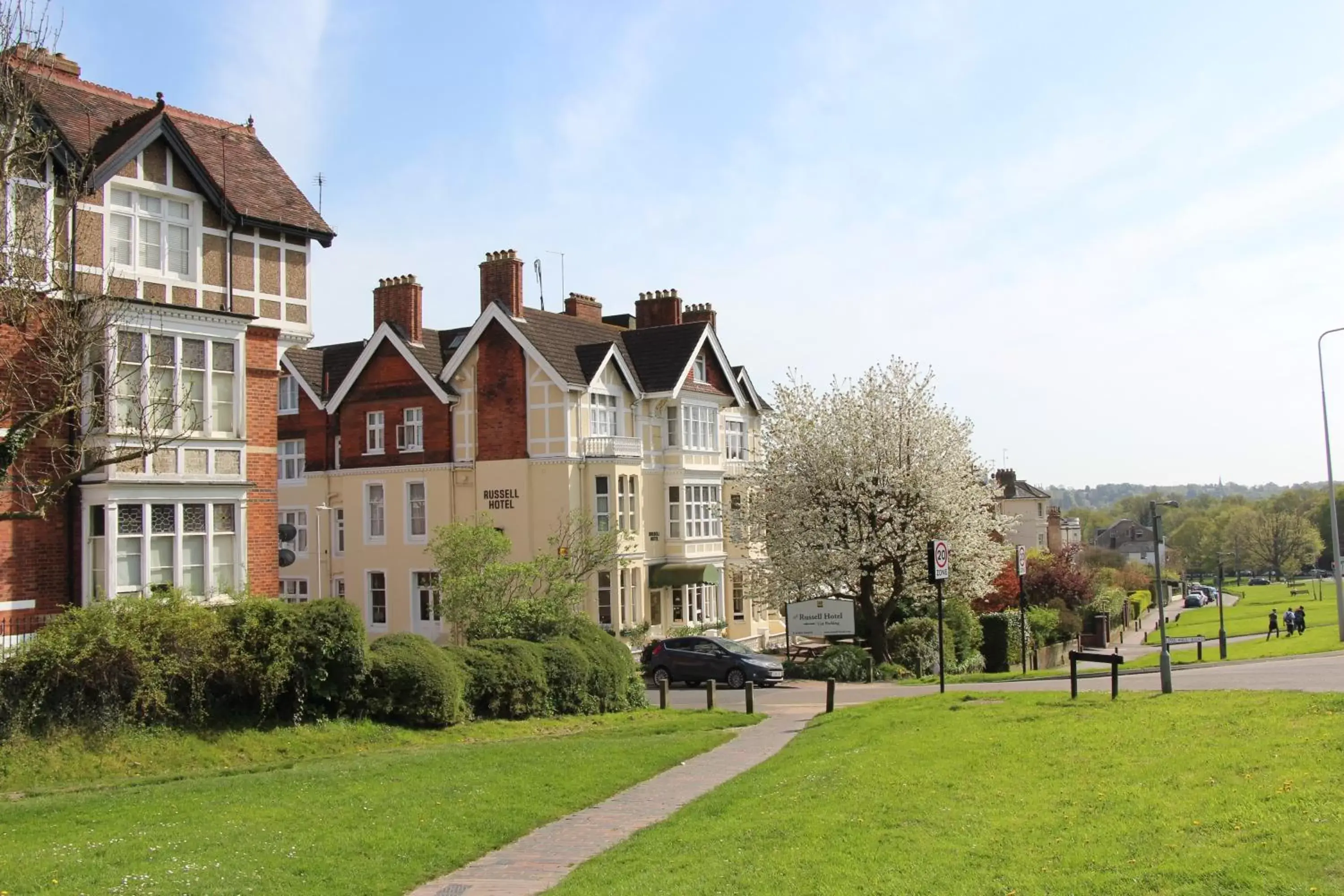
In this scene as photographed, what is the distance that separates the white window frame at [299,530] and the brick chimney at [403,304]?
7566mm

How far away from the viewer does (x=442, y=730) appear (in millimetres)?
21078

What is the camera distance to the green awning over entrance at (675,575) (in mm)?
41688

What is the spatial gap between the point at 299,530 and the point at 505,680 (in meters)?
24.3

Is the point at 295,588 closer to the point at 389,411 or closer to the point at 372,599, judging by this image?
the point at 372,599

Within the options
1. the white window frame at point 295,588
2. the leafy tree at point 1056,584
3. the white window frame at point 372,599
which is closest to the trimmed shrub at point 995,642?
the leafy tree at point 1056,584

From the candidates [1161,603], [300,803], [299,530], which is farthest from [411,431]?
[300,803]

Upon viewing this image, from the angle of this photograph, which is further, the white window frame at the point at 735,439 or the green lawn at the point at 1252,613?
the green lawn at the point at 1252,613

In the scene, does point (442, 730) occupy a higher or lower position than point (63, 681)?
lower

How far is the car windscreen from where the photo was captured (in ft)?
108

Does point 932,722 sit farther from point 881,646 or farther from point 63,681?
point 881,646

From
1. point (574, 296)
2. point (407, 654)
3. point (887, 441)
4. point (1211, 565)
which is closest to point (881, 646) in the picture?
point (887, 441)

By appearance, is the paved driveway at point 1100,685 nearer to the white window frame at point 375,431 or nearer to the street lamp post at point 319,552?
the white window frame at point 375,431

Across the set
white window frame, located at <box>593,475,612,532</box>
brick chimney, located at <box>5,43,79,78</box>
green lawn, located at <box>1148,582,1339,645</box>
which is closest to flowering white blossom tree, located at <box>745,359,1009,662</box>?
white window frame, located at <box>593,475,612,532</box>

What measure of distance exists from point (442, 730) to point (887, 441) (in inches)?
833
